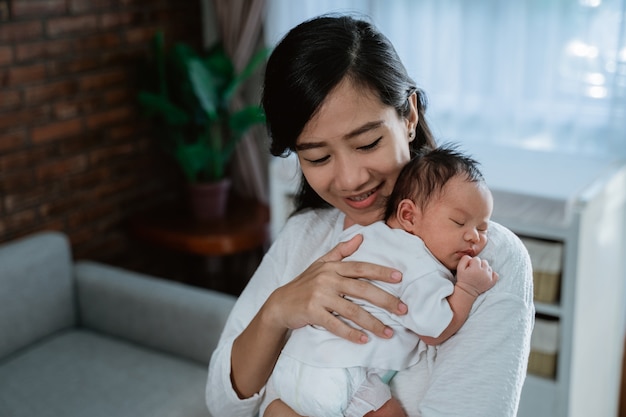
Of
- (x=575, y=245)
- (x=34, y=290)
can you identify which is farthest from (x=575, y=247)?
(x=34, y=290)

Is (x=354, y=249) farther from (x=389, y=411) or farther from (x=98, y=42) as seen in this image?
(x=98, y=42)

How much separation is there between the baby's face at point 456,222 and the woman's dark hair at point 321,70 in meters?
0.17

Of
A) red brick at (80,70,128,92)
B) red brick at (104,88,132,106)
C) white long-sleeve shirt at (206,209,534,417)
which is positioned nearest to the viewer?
white long-sleeve shirt at (206,209,534,417)

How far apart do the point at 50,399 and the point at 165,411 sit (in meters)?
0.36

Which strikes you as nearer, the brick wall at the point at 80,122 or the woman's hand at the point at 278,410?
the woman's hand at the point at 278,410

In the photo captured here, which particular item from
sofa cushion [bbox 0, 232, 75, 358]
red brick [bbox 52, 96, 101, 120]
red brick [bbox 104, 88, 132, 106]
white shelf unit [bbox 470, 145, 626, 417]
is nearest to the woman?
white shelf unit [bbox 470, 145, 626, 417]

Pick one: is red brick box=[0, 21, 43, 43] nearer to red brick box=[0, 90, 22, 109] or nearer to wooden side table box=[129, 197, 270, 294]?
red brick box=[0, 90, 22, 109]

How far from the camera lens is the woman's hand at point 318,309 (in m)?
1.23

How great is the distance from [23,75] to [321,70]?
76.3 inches

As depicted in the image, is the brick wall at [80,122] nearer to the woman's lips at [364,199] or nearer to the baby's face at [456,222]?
the woman's lips at [364,199]

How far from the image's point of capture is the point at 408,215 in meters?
1.29

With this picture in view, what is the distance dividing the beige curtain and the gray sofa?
891mm

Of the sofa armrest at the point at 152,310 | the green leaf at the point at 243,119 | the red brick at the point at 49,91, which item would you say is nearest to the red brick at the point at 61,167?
the red brick at the point at 49,91

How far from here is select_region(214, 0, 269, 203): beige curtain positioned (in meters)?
3.39
